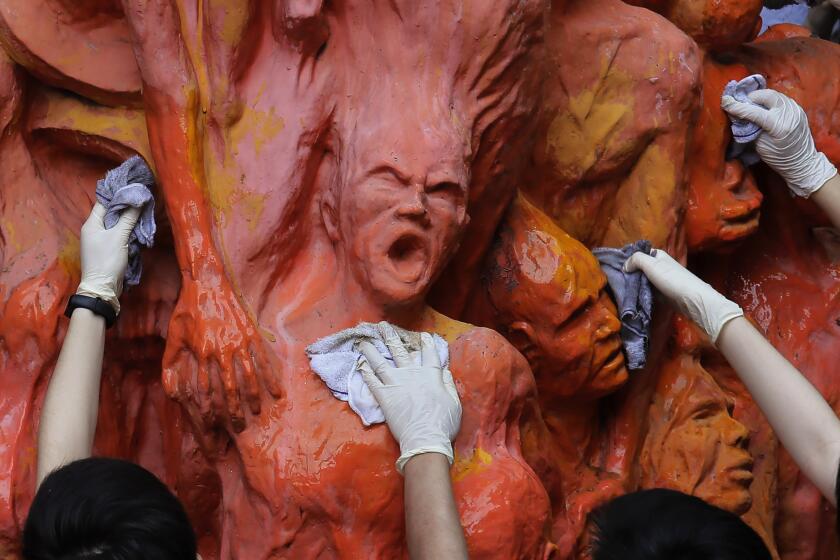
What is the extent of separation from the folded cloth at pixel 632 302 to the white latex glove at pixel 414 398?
0.64m

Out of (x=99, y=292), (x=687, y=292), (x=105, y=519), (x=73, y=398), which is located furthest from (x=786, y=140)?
(x=105, y=519)

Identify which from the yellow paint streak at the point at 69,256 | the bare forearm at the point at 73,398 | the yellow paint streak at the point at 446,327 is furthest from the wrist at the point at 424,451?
the yellow paint streak at the point at 69,256

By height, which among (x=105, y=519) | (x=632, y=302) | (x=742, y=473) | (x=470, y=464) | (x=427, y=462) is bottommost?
(x=742, y=473)

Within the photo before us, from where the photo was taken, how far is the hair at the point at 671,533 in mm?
1525

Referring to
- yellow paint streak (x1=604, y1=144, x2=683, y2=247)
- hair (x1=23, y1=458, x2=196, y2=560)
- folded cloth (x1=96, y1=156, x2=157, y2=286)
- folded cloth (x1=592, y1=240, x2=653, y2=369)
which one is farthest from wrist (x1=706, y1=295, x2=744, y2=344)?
hair (x1=23, y1=458, x2=196, y2=560)

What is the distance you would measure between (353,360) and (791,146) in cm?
144

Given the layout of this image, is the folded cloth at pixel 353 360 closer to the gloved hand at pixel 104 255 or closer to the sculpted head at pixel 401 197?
the sculpted head at pixel 401 197

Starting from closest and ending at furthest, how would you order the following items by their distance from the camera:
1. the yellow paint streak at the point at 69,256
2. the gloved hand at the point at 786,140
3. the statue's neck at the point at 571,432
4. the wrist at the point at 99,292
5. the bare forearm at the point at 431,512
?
the bare forearm at the point at 431,512
the wrist at the point at 99,292
the yellow paint streak at the point at 69,256
the statue's neck at the point at 571,432
the gloved hand at the point at 786,140

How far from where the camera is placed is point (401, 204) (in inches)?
87.1

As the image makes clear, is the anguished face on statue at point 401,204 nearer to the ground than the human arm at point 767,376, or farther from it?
farther from it

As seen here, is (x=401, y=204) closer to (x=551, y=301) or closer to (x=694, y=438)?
(x=551, y=301)

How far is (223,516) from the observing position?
2297mm

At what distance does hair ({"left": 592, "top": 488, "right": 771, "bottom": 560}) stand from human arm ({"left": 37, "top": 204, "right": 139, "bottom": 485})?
103cm

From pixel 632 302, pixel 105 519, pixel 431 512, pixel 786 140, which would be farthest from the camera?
pixel 786 140
